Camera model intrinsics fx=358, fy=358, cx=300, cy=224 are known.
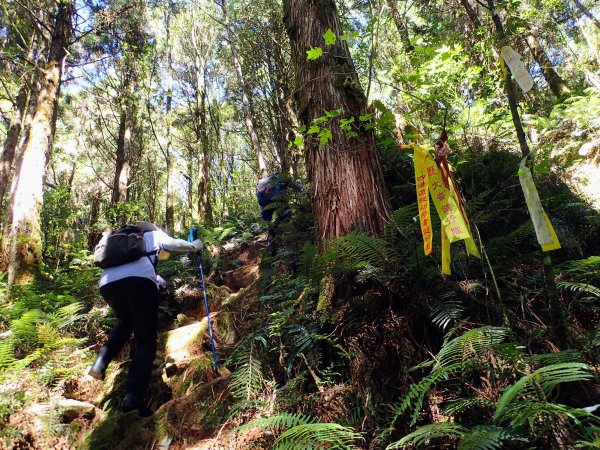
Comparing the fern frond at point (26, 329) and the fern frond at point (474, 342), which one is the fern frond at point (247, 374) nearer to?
the fern frond at point (474, 342)

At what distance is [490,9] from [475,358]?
2.12 metres

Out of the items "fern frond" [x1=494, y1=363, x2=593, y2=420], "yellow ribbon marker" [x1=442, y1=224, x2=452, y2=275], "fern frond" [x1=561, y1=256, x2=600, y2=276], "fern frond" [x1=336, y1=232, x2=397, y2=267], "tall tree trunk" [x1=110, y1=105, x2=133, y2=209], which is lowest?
"fern frond" [x1=494, y1=363, x2=593, y2=420]

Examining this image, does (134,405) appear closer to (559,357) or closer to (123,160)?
(559,357)

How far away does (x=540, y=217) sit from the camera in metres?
1.91

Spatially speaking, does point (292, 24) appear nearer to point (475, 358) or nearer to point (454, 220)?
point (454, 220)

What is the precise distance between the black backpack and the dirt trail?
51.5 inches

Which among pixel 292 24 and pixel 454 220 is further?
pixel 292 24

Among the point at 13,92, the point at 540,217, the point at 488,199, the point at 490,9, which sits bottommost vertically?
the point at 540,217

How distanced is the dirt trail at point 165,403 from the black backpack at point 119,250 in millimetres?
1308

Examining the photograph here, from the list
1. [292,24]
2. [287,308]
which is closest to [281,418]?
[287,308]

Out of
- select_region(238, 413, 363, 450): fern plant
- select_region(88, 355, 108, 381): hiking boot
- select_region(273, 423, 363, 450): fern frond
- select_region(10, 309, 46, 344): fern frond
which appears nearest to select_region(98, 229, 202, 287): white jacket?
select_region(88, 355, 108, 381): hiking boot

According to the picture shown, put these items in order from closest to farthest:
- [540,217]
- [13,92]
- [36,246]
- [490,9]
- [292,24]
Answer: [540,217]
[490,9]
[292,24]
[36,246]
[13,92]

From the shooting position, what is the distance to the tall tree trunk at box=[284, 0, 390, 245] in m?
3.40

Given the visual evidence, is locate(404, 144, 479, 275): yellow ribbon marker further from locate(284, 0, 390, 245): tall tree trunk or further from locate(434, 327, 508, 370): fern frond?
locate(284, 0, 390, 245): tall tree trunk
